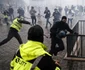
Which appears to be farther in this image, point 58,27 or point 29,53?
point 58,27

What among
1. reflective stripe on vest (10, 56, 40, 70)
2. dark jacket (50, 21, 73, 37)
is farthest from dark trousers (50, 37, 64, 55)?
reflective stripe on vest (10, 56, 40, 70)

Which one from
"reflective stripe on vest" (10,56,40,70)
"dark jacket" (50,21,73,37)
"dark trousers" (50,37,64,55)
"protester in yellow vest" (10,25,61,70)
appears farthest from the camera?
"dark trousers" (50,37,64,55)

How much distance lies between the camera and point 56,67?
9.29ft

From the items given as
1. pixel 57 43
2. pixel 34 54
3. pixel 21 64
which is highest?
pixel 34 54

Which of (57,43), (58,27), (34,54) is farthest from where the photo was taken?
(57,43)

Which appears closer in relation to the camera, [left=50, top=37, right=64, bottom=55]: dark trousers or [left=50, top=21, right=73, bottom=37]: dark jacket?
[left=50, top=21, right=73, bottom=37]: dark jacket

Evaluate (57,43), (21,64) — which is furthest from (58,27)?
(21,64)

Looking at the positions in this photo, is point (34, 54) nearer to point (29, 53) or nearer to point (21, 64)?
point (29, 53)

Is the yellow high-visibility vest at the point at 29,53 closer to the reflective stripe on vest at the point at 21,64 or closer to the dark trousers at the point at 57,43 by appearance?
the reflective stripe on vest at the point at 21,64

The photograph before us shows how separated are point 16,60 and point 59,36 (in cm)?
487

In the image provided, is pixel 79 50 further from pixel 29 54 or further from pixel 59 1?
pixel 59 1

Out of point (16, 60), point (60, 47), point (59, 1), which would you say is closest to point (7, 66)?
point (60, 47)

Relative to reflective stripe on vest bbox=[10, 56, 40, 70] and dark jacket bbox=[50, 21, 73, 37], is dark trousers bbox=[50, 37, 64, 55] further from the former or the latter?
reflective stripe on vest bbox=[10, 56, 40, 70]

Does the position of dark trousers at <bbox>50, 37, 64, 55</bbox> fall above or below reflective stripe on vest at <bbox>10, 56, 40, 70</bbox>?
below
